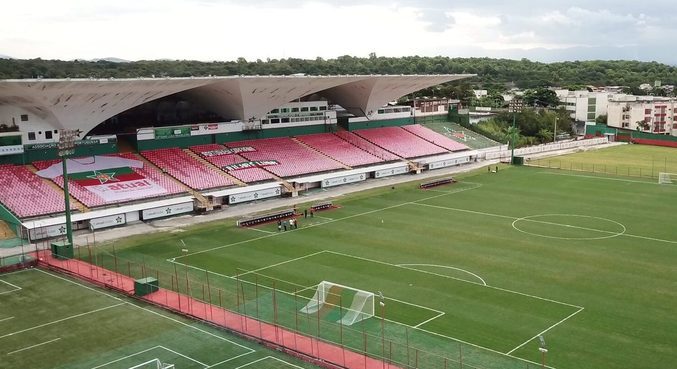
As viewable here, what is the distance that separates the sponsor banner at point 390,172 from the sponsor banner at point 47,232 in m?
32.6

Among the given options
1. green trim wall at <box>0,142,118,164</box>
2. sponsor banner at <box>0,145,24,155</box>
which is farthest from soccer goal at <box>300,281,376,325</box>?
green trim wall at <box>0,142,118,164</box>

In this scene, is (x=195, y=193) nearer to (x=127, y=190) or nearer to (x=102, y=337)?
(x=127, y=190)

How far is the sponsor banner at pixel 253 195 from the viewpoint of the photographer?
53.8 m

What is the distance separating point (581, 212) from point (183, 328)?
110 feet

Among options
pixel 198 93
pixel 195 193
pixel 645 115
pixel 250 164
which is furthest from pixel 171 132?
pixel 645 115

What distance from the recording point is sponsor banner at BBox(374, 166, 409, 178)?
6700 centimetres

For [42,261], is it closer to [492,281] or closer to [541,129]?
Result: [492,281]

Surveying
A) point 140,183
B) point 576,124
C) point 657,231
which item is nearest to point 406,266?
point 657,231

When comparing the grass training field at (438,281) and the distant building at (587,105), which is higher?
the distant building at (587,105)

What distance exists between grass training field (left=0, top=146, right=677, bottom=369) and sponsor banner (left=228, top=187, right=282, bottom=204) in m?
4.49

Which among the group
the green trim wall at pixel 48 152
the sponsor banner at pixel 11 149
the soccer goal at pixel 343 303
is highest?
the sponsor banner at pixel 11 149

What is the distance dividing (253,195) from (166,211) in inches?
334

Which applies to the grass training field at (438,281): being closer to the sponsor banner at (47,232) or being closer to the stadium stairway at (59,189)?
the sponsor banner at (47,232)

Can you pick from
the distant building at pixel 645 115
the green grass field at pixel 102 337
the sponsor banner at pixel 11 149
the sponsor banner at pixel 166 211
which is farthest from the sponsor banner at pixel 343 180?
the distant building at pixel 645 115
